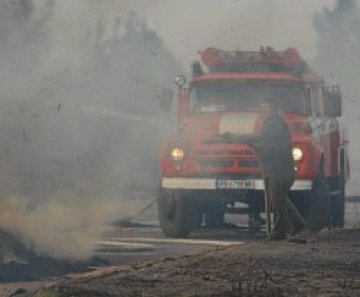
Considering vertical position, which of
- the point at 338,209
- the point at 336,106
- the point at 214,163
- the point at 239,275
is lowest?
the point at 239,275

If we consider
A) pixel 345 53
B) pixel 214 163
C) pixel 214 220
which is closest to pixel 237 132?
pixel 214 163

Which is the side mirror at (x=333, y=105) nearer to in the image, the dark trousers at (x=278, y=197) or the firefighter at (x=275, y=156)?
the firefighter at (x=275, y=156)

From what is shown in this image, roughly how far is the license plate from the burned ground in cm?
299

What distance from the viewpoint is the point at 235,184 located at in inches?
Result: 623

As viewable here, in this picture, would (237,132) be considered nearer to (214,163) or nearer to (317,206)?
(214,163)

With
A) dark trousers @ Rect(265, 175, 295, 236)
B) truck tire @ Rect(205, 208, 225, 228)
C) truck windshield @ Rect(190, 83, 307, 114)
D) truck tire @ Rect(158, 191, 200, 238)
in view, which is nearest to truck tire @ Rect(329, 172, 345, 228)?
truck tire @ Rect(205, 208, 225, 228)

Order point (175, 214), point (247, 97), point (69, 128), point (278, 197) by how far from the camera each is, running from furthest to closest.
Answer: point (69, 128), point (247, 97), point (175, 214), point (278, 197)

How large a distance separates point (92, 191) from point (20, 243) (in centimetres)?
985

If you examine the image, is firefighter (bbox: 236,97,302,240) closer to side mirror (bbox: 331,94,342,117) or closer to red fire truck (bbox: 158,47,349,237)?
red fire truck (bbox: 158,47,349,237)

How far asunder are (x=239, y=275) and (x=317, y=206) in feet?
20.8

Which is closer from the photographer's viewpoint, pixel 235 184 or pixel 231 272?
pixel 231 272

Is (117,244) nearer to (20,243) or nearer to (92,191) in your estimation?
(20,243)

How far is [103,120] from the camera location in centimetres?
2727

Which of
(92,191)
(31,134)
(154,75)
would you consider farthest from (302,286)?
(154,75)
